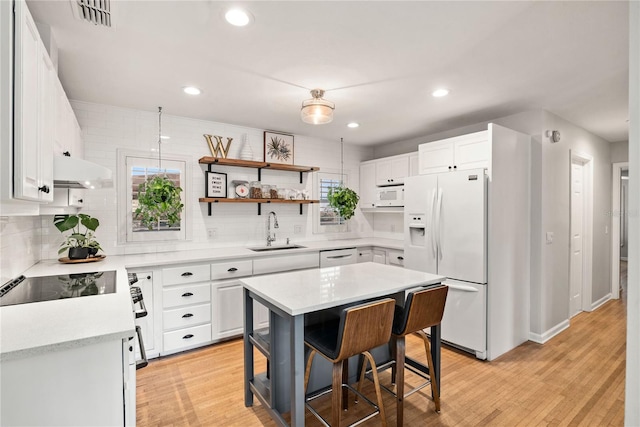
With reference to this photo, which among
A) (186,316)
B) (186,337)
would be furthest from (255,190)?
(186,337)

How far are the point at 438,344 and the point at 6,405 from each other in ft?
7.63

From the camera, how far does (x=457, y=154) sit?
11.3 feet

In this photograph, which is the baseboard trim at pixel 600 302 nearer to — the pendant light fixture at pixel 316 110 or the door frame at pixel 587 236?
the door frame at pixel 587 236

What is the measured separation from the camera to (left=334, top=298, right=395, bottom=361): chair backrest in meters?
1.69

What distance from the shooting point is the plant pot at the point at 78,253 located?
2.70 metres

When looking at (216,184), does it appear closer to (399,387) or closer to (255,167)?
(255,167)

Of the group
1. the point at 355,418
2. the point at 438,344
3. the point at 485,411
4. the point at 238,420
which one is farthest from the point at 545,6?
the point at 238,420

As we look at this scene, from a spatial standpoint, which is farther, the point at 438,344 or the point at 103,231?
the point at 103,231

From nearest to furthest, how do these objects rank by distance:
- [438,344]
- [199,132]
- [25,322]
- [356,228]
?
1. [25,322]
2. [438,344]
3. [199,132]
4. [356,228]

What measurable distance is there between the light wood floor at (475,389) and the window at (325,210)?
2074mm

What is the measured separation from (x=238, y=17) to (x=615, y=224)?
19.9 feet

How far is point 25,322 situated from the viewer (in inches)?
52.8

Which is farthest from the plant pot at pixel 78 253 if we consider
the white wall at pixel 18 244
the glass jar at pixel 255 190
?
the glass jar at pixel 255 190

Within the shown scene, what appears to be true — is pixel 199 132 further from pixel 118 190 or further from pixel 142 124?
pixel 118 190
